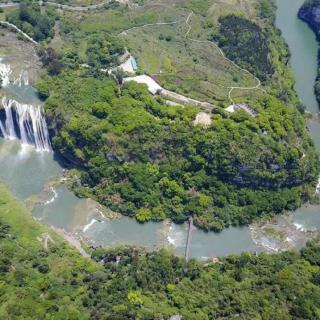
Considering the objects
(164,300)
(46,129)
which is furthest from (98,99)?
(164,300)

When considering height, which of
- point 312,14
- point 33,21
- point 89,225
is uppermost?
point 33,21

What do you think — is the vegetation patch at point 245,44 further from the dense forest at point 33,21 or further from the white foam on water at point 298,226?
the dense forest at point 33,21

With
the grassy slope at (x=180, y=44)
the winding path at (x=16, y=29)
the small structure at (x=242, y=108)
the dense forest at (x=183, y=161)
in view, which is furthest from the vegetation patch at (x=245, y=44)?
the winding path at (x=16, y=29)

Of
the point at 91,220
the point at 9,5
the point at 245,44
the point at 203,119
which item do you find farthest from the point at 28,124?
the point at 245,44

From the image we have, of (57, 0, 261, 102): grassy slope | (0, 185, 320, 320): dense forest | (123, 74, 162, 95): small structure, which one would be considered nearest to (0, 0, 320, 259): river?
(0, 185, 320, 320): dense forest

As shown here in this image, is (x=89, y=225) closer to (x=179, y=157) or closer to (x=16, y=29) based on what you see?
(x=179, y=157)

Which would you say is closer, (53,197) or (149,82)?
(53,197)

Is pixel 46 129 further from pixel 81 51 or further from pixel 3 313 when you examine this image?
pixel 3 313
